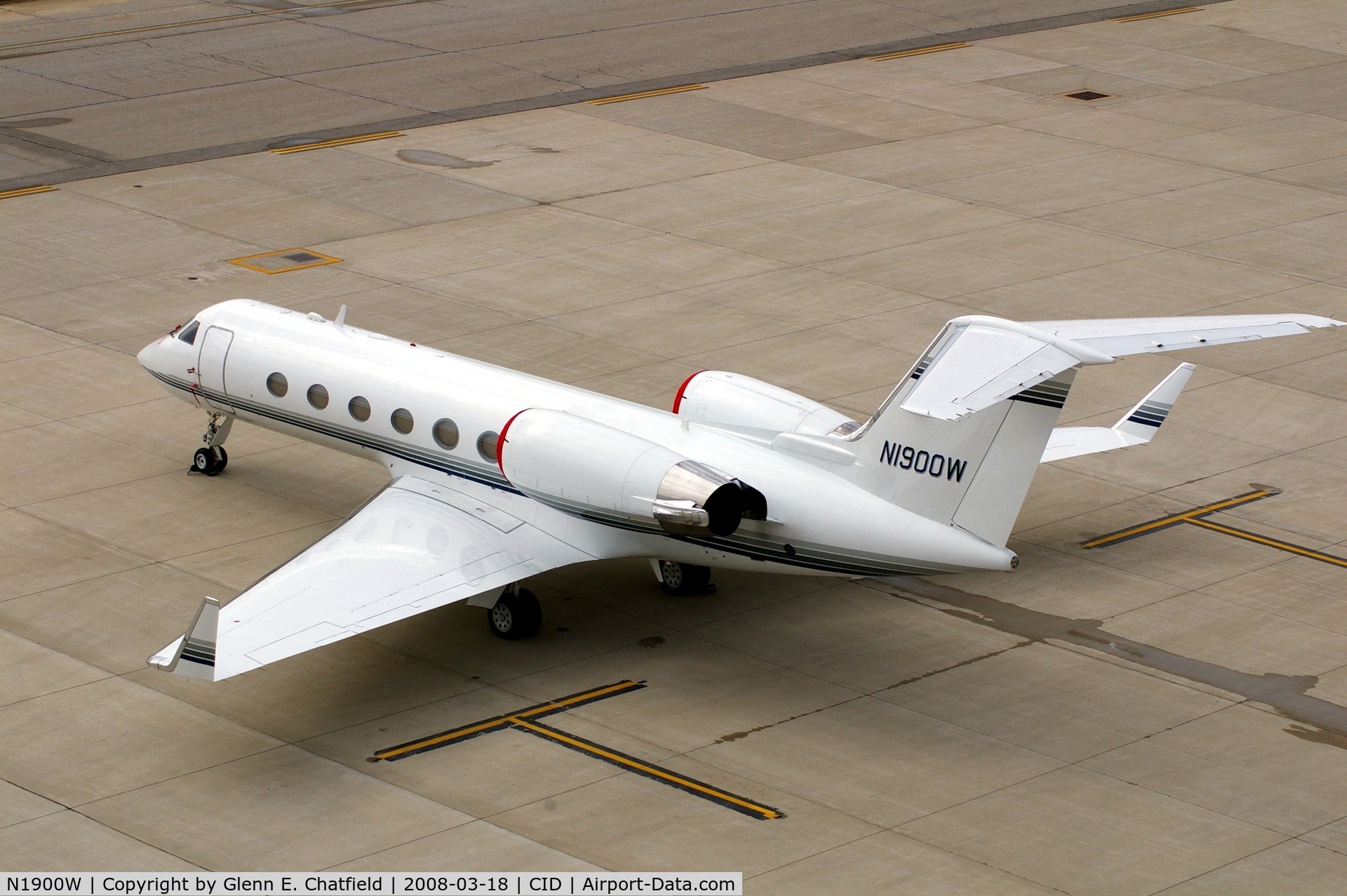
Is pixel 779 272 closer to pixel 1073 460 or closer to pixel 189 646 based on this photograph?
pixel 1073 460

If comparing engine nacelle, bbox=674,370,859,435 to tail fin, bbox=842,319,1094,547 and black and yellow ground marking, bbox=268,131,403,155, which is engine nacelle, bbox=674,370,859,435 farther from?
black and yellow ground marking, bbox=268,131,403,155

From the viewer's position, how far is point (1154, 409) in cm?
2388

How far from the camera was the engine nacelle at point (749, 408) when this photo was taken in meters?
21.9

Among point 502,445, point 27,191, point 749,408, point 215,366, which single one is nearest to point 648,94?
point 27,191

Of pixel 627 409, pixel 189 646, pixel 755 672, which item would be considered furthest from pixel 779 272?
pixel 189 646

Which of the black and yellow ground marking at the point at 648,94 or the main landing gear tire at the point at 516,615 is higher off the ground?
the black and yellow ground marking at the point at 648,94

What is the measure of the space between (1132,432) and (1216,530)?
5.99 feet

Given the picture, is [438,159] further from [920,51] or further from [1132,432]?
[1132,432]

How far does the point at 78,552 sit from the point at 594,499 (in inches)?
278

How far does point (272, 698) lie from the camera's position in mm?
19562

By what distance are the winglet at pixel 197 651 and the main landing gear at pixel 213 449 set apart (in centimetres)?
839

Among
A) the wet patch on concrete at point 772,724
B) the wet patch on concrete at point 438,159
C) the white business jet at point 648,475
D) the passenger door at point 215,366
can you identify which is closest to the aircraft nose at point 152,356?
the passenger door at point 215,366
